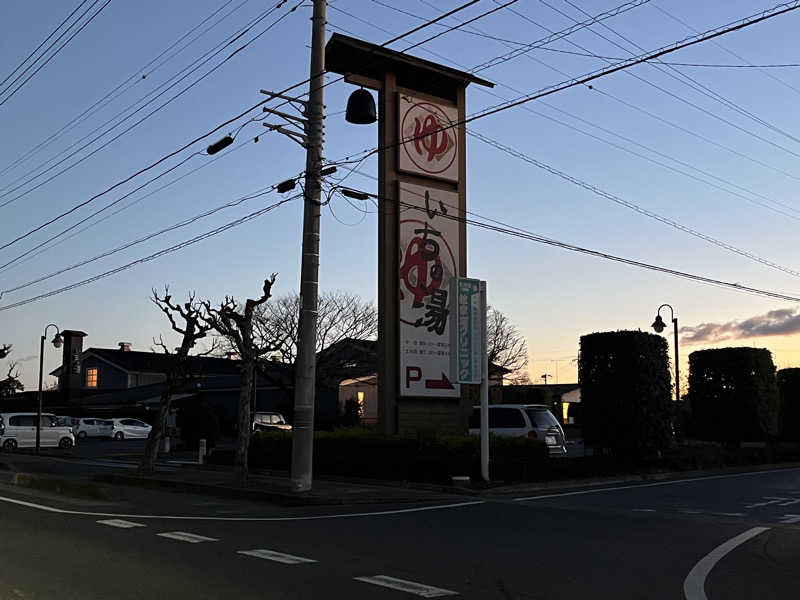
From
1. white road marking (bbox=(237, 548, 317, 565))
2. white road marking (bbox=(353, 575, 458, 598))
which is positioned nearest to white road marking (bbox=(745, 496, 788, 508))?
white road marking (bbox=(237, 548, 317, 565))

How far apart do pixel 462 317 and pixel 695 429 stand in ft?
56.0

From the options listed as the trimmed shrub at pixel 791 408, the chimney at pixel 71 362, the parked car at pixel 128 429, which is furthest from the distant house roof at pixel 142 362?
the trimmed shrub at pixel 791 408

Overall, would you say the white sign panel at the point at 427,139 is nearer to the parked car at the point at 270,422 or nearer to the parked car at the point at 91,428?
the parked car at the point at 270,422

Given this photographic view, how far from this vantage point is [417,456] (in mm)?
19750

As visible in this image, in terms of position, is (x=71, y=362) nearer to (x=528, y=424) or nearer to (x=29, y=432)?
(x=29, y=432)

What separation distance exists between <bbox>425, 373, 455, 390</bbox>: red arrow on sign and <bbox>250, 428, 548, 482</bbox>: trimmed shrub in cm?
205

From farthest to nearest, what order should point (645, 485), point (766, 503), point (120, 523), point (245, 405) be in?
point (645, 485) < point (245, 405) < point (766, 503) < point (120, 523)

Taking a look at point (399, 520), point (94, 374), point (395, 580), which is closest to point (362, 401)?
point (94, 374)

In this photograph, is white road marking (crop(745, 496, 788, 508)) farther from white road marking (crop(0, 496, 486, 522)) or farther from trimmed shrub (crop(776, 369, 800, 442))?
trimmed shrub (crop(776, 369, 800, 442))

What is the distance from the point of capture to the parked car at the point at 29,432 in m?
41.9

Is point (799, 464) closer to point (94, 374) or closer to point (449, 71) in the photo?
point (449, 71)

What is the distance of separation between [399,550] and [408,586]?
223cm

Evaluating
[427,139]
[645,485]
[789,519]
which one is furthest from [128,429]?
[789,519]

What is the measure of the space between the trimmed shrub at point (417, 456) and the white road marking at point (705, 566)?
7393 mm
